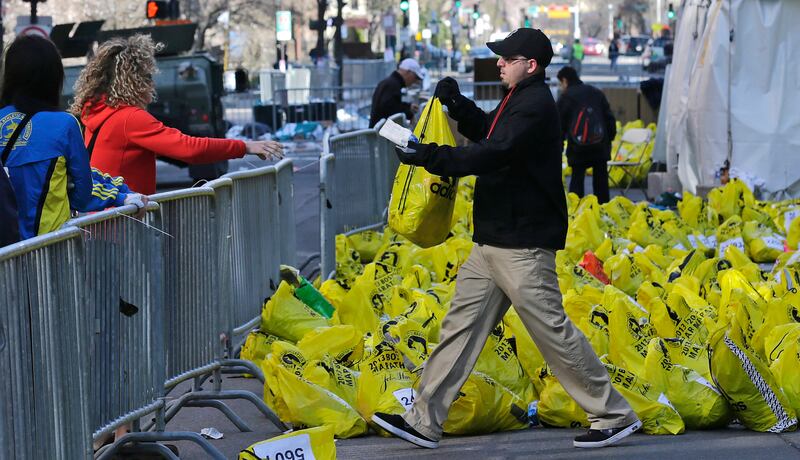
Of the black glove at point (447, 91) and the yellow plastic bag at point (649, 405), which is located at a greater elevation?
the black glove at point (447, 91)

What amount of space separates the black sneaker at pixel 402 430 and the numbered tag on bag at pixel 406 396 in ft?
0.75

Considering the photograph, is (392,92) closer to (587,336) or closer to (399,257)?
(399,257)

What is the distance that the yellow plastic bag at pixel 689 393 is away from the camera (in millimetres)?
6102

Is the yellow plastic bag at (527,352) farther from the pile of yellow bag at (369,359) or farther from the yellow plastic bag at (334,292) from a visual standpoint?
the yellow plastic bag at (334,292)

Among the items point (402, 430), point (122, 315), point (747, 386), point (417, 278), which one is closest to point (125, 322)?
point (122, 315)

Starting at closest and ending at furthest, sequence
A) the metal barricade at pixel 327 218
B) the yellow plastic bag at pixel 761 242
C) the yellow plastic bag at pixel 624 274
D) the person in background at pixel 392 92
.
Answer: the yellow plastic bag at pixel 624 274, the metal barricade at pixel 327 218, the yellow plastic bag at pixel 761 242, the person in background at pixel 392 92

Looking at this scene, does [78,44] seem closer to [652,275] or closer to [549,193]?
[652,275]

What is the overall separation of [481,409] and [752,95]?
31.9 feet

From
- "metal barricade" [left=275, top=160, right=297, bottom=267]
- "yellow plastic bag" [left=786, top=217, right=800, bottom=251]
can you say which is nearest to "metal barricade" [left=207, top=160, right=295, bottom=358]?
"metal barricade" [left=275, top=160, right=297, bottom=267]

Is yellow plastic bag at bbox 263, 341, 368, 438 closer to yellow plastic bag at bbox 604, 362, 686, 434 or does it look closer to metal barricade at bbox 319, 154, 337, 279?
yellow plastic bag at bbox 604, 362, 686, 434

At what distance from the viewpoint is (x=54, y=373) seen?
162 inches

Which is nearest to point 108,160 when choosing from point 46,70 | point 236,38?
point 46,70

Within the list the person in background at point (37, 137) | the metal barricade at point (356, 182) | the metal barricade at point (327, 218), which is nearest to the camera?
the person in background at point (37, 137)

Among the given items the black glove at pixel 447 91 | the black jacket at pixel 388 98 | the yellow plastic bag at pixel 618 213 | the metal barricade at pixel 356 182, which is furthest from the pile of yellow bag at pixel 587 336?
the black jacket at pixel 388 98
